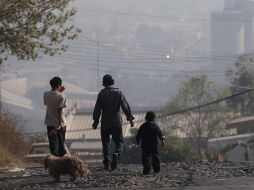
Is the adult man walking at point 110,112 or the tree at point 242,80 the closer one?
the adult man walking at point 110,112

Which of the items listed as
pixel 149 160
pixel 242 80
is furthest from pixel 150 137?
pixel 242 80

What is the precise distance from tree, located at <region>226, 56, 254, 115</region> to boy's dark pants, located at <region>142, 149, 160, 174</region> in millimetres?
62730

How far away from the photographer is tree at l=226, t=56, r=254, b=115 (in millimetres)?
77250

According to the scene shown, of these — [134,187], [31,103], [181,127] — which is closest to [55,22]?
[134,187]

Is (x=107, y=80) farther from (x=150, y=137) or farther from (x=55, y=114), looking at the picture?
(x=150, y=137)

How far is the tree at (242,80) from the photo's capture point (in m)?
77.2

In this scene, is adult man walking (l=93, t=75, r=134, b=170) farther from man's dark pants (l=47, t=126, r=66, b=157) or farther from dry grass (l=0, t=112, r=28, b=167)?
dry grass (l=0, t=112, r=28, b=167)

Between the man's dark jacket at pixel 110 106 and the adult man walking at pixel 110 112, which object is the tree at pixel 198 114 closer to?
the adult man walking at pixel 110 112

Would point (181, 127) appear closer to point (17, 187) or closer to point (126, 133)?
point (126, 133)

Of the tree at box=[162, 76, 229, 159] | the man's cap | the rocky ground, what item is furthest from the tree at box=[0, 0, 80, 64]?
the tree at box=[162, 76, 229, 159]

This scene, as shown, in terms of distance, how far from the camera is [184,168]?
1576 cm

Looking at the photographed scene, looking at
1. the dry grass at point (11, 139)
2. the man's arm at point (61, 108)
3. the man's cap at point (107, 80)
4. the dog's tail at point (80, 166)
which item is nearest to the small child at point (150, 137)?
the man's cap at point (107, 80)

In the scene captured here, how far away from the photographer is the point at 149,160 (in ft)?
47.2

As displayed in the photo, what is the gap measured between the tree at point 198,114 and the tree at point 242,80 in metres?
1.58
